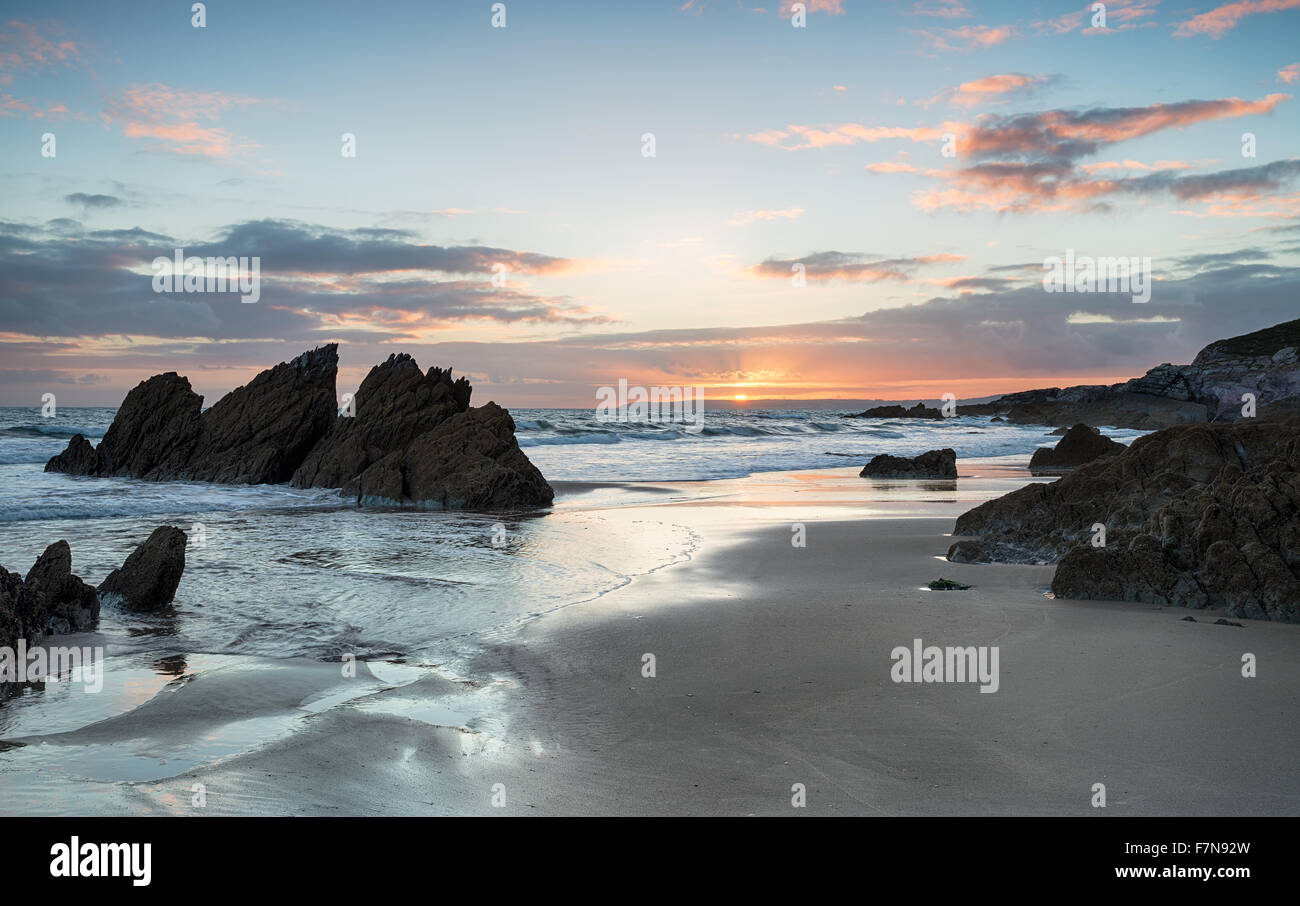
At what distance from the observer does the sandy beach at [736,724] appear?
3824 millimetres

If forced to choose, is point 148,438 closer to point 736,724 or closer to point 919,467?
point 919,467

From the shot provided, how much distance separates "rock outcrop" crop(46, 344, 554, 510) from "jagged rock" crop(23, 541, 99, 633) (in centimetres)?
1145

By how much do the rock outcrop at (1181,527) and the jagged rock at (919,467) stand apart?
14.2 metres

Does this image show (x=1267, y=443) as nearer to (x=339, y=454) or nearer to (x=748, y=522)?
(x=748, y=522)

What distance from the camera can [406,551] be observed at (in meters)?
12.5

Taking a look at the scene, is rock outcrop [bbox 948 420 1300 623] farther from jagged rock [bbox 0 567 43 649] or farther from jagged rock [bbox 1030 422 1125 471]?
jagged rock [bbox 1030 422 1125 471]

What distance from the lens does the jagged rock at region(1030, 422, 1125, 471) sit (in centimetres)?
2619

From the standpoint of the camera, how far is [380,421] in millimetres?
23516

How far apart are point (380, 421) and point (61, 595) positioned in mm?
16128

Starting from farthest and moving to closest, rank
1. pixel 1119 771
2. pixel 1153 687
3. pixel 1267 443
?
pixel 1267 443 → pixel 1153 687 → pixel 1119 771

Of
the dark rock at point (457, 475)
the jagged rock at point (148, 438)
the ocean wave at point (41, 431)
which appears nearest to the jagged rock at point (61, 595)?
the dark rock at point (457, 475)

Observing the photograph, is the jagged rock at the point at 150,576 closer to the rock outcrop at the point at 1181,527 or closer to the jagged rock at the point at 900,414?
the rock outcrop at the point at 1181,527
